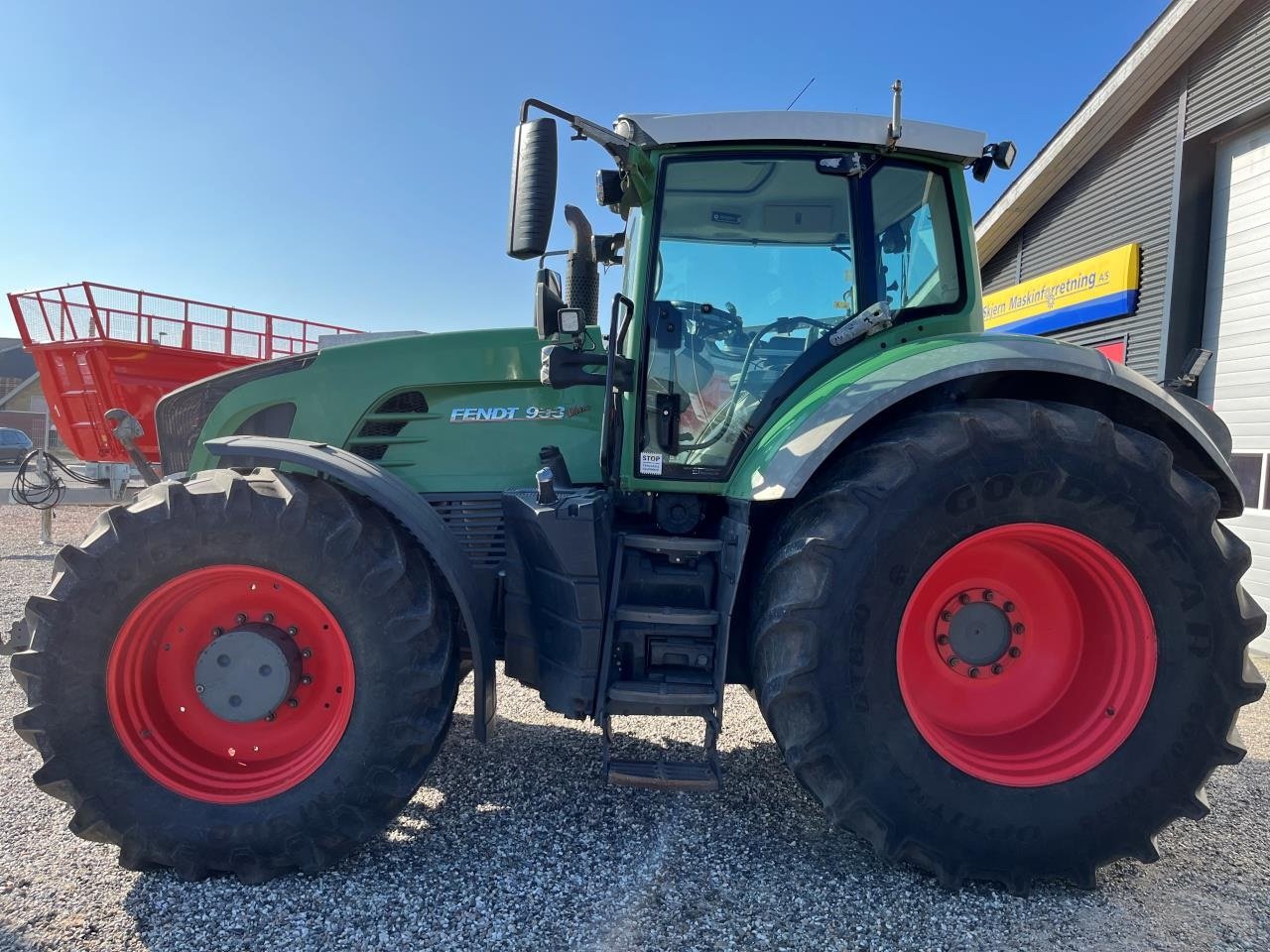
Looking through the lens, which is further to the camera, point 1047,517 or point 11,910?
point 1047,517

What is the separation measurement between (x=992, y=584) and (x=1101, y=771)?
0.62 meters

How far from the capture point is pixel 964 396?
253 cm

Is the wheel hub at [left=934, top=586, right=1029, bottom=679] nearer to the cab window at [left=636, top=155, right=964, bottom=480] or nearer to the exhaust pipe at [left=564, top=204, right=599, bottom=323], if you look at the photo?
the cab window at [left=636, top=155, right=964, bottom=480]

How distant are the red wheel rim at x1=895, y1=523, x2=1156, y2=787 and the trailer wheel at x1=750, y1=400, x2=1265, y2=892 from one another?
0.04 feet

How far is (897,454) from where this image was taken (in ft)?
7.32

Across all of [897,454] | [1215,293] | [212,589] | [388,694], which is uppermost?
[1215,293]

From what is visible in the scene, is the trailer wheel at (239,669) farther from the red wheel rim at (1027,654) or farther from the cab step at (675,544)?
the red wheel rim at (1027,654)

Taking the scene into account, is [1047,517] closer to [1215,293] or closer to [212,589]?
[212,589]

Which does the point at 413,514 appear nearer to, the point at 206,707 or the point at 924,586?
the point at 206,707

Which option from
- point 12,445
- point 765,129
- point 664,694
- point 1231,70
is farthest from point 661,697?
point 12,445

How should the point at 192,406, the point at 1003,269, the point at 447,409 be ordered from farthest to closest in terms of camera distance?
the point at 1003,269 < the point at 192,406 < the point at 447,409

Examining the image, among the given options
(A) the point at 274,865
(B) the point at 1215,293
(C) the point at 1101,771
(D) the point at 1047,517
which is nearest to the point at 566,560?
(A) the point at 274,865

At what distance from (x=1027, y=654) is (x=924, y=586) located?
471 mm

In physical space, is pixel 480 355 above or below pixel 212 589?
above
